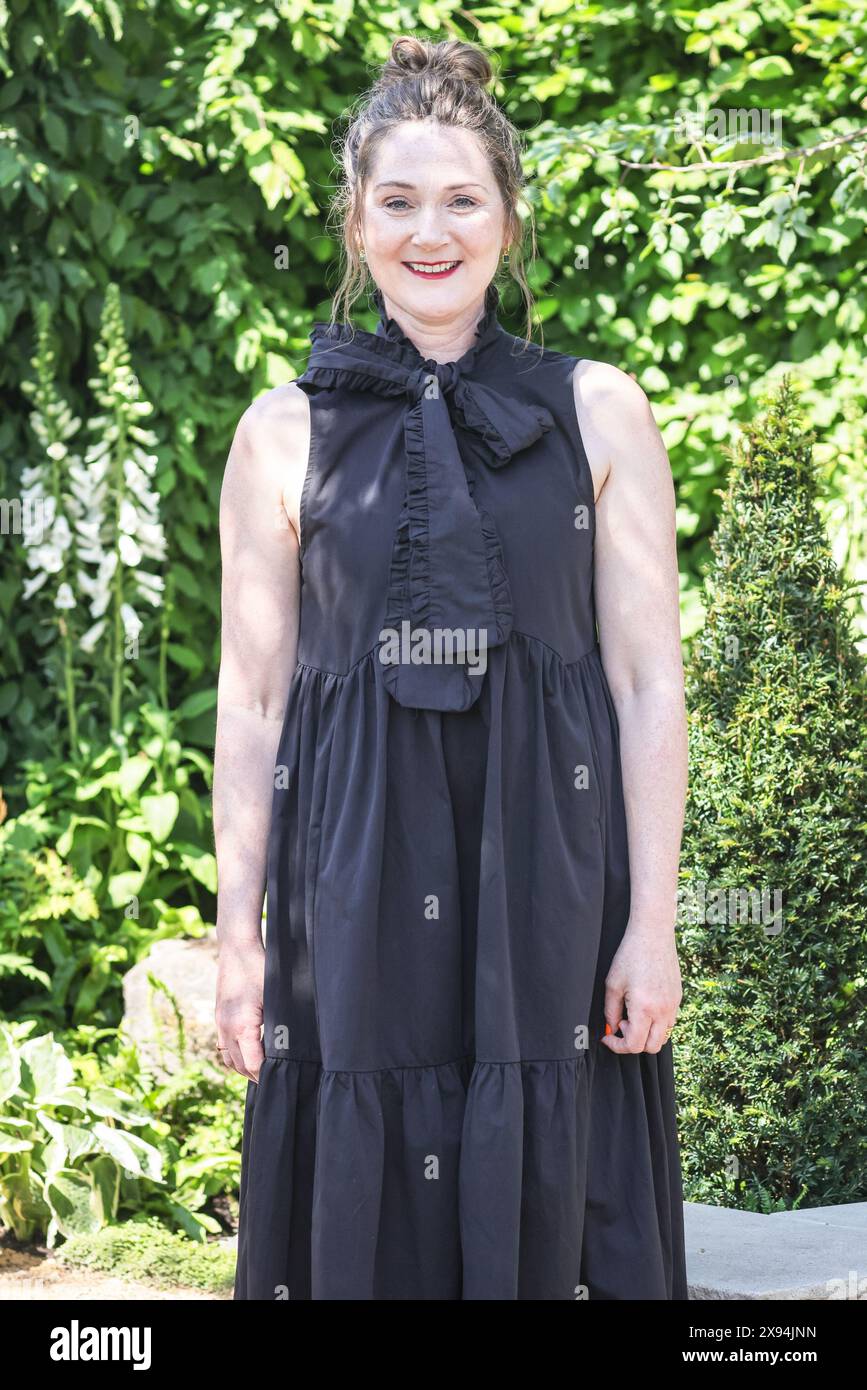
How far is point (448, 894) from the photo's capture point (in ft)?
5.63

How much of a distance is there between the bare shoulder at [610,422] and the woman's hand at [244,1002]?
2.32 feet

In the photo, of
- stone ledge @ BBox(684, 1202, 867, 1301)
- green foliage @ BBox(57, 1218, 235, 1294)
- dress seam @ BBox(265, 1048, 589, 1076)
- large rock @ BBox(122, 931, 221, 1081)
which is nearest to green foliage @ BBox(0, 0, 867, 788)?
large rock @ BBox(122, 931, 221, 1081)

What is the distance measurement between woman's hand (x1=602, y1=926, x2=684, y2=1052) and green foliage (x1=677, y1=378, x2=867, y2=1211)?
1.24 metres

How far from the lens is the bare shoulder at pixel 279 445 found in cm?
183

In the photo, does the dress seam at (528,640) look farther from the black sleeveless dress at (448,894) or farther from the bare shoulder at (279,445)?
the bare shoulder at (279,445)

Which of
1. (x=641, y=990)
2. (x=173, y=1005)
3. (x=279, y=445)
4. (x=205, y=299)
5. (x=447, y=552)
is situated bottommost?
(x=173, y=1005)

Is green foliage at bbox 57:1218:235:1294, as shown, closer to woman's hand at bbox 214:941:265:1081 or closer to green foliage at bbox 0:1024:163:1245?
green foliage at bbox 0:1024:163:1245

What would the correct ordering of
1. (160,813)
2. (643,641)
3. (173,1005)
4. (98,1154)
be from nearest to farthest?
(643,641) → (98,1154) → (173,1005) → (160,813)

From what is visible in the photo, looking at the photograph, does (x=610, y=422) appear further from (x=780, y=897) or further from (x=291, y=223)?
(x=291, y=223)

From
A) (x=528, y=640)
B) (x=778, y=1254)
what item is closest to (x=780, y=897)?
(x=778, y=1254)

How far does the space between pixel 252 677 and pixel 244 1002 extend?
0.40 metres

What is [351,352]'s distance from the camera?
187 centimetres

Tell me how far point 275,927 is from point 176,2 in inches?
147
